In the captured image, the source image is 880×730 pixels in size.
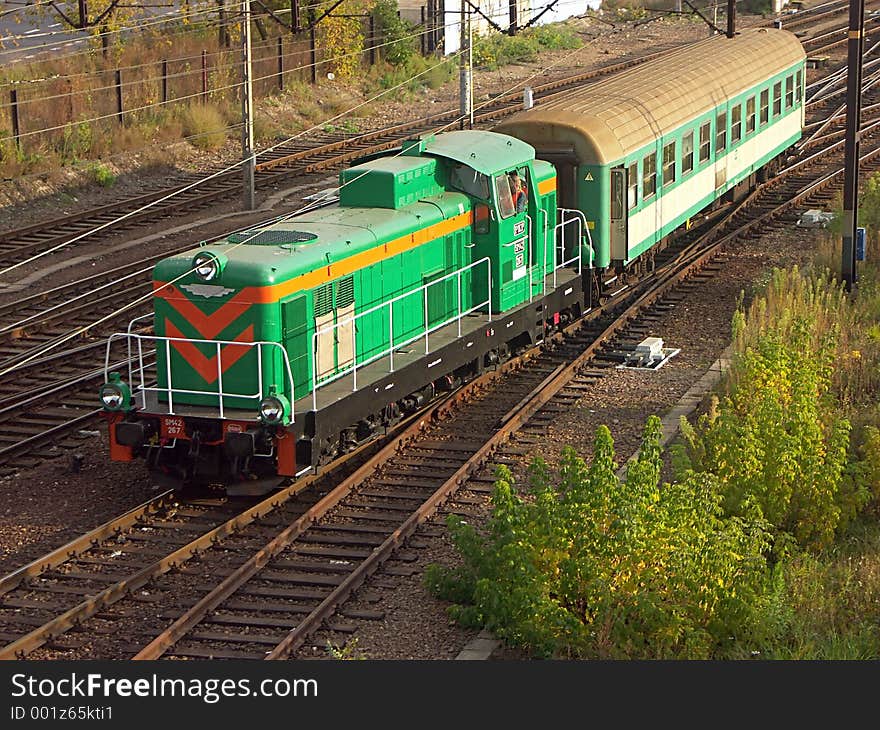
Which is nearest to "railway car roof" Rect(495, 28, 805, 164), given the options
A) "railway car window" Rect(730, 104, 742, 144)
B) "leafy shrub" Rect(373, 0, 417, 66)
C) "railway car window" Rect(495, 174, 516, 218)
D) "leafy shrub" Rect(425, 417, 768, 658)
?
"railway car window" Rect(730, 104, 742, 144)

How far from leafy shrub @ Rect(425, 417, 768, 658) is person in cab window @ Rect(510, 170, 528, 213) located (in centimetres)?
653

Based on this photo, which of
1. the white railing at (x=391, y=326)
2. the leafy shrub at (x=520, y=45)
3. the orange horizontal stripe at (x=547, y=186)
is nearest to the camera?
the white railing at (x=391, y=326)

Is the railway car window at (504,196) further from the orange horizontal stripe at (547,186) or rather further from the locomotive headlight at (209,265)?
the locomotive headlight at (209,265)

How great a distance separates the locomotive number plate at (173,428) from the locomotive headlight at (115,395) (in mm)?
431

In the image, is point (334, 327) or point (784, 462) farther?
point (334, 327)

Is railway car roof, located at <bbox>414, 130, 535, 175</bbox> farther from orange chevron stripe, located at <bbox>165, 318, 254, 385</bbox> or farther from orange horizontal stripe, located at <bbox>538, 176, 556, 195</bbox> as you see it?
orange chevron stripe, located at <bbox>165, 318, 254, 385</bbox>

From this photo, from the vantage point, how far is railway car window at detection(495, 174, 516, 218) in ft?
52.7

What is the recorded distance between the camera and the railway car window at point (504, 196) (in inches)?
632

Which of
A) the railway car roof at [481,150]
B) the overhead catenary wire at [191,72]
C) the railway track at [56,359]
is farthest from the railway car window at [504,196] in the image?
the overhead catenary wire at [191,72]

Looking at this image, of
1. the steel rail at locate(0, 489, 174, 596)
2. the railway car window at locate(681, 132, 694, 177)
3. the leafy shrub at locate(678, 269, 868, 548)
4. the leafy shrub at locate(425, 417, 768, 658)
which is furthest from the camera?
the railway car window at locate(681, 132, 694, 177)

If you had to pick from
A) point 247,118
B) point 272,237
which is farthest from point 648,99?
point 272,237

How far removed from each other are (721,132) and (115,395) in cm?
1431

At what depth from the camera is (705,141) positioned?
23.1m

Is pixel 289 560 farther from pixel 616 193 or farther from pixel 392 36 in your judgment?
pixel 392 36
